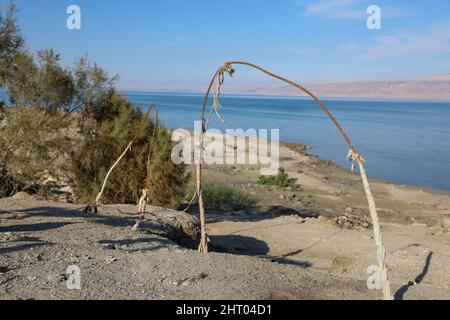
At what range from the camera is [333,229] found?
10570mm

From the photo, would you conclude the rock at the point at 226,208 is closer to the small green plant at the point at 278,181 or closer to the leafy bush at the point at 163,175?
the leafy bush at the point at 163,175

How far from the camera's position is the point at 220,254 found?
608 cm

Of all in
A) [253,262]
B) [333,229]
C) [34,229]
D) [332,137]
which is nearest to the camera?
[253,262]

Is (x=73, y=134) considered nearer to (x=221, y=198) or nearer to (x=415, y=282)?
(x=221, y=198)

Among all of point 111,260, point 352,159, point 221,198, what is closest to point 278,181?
point 221,198

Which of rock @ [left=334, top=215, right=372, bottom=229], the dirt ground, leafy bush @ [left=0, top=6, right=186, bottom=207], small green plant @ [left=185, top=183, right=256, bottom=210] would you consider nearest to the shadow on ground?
the dirt ground

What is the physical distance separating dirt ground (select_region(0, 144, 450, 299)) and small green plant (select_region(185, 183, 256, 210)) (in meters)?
0.48

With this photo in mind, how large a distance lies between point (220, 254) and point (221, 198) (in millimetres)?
7911

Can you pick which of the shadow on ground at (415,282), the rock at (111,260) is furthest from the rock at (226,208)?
the rock at (111,260)

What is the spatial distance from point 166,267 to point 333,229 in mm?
6051

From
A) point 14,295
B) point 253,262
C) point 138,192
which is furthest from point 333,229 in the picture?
point 14,295

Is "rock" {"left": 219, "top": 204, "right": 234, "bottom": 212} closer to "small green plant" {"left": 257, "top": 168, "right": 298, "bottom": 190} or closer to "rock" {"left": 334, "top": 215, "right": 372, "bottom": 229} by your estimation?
"rock" {"left": 334, "top": 215, "right": 372, "bottom": 229}

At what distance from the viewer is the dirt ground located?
15.5ft

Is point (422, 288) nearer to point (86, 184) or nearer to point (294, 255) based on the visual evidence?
point (294, 255)
